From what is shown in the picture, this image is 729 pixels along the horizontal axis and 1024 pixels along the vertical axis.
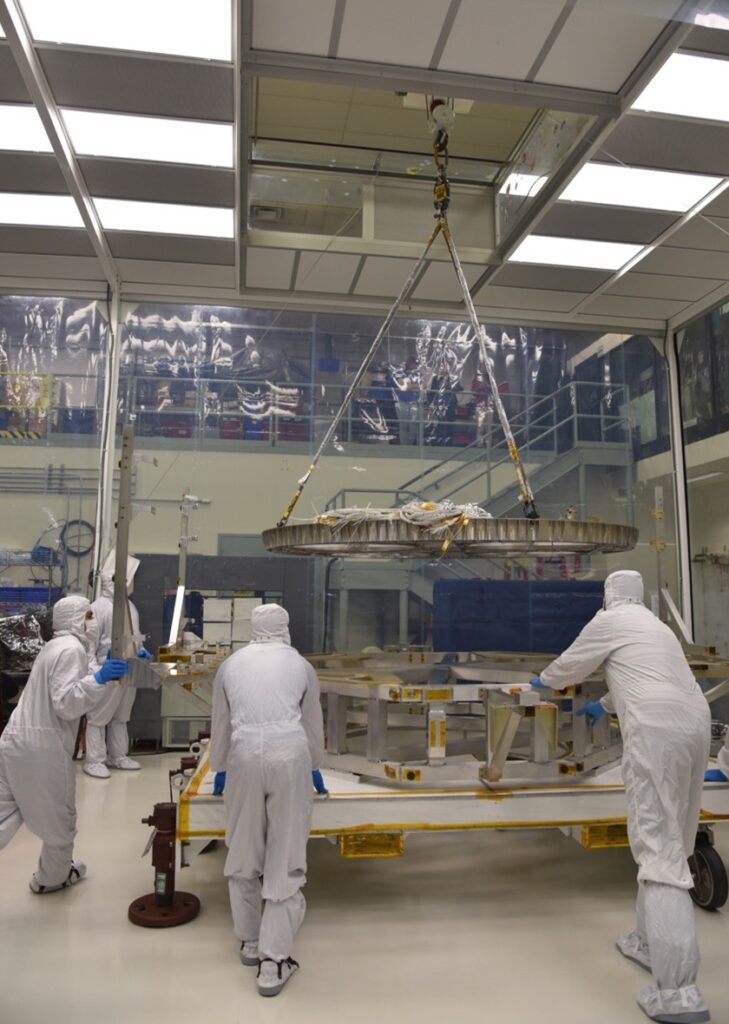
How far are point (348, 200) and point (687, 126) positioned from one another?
251 centimetres

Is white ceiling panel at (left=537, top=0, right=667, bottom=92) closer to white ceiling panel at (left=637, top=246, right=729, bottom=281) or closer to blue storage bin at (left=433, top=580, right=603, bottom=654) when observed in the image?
white ceiling panel at (left=637, top=246, right=729, bottom=281)

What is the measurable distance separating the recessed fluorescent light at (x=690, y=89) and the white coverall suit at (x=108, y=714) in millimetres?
4385

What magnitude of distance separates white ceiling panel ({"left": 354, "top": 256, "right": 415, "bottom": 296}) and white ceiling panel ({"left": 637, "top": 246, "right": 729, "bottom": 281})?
71.6 inches

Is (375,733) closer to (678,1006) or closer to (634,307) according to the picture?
(678,1006)

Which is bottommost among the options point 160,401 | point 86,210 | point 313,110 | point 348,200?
point 160,401

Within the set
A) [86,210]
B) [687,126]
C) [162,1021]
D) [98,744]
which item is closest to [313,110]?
[86,210]

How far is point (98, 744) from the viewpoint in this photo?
18.1 feet

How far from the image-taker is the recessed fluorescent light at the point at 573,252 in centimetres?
546

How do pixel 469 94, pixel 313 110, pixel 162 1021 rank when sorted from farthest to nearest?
pixel 313 110 → pixel 469 94 → pixel 162 1021

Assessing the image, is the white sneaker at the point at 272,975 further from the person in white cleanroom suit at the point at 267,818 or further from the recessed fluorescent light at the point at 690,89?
the recessed fluorescent light at the point at 690,89

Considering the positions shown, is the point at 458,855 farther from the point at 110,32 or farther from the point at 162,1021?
the point at 110,32

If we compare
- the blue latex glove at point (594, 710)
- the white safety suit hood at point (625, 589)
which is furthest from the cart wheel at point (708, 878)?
the white safety suit hood at point (625, 589)

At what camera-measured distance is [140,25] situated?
345cm

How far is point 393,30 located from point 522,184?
196 cm
